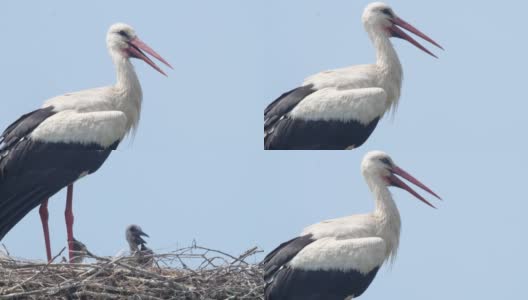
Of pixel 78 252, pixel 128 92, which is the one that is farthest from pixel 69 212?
pixel 78 252

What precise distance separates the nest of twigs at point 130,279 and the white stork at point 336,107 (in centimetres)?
88

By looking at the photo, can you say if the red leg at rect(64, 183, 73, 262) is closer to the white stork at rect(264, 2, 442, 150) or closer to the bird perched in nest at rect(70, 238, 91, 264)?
the bird perched in nest at rect(70, 238, 91, 264)

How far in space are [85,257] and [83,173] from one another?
1.02 meters

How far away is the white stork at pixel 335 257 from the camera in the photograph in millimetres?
13266

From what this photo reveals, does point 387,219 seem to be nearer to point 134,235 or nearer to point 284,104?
point 284,104

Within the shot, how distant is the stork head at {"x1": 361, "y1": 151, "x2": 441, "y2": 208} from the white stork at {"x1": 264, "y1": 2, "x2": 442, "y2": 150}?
0.21 meters

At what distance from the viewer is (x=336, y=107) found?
14.1 metres

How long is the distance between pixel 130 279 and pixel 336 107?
1.80m

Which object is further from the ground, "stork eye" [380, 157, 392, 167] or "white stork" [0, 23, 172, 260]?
"white stork" [0, 23, 172, 260]

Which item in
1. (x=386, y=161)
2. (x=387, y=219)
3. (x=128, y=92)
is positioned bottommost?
(x=387, y=219)

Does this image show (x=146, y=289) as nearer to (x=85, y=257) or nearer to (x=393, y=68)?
(x=85, y=257)

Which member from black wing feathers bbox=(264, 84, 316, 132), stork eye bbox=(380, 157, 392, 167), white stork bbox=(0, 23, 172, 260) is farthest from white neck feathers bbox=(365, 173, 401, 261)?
white stork bbox=(0, 23, 172, 260)

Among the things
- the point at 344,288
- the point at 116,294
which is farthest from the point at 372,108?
the point at 116,294

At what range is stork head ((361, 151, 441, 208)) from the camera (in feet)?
46.3
